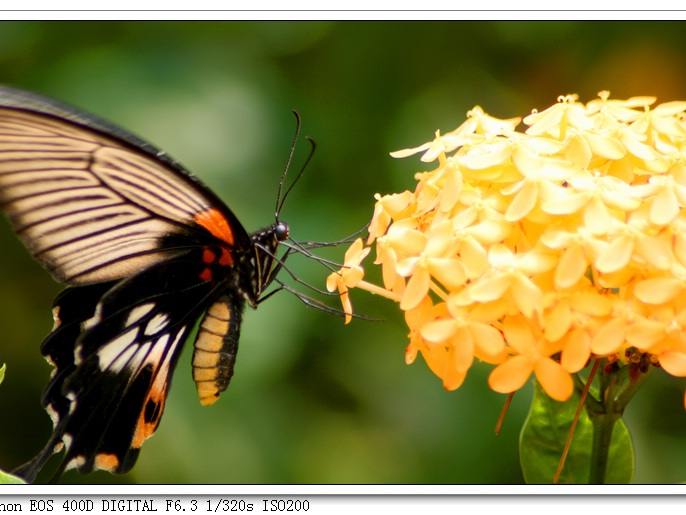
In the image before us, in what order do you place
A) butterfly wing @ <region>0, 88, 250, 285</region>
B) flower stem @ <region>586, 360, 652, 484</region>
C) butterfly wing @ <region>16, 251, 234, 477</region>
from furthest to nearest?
butterfly wing @ <region>16, 251, 234, 477</region> → butterfly wing @ <region>0, 88, 250, 285</region> → flower stem @ <region>586, 360, 652, 484</region>

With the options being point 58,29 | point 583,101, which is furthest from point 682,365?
point 58,29

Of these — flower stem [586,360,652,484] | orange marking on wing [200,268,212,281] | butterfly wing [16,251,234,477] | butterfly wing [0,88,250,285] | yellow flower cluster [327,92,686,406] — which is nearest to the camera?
yellow flower cluster [327,92,686,406]

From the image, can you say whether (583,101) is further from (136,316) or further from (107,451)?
(107,451)

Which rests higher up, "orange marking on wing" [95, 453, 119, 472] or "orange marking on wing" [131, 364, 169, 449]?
"orange marking on wing" [131, 364, 169, 449]

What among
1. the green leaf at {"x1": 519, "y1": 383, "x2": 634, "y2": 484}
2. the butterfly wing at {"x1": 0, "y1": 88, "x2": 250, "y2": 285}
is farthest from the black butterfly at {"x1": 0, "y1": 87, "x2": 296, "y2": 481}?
the green leaf at {"x1": 519, "y1": 383, "x2": 634, "y2": 484}

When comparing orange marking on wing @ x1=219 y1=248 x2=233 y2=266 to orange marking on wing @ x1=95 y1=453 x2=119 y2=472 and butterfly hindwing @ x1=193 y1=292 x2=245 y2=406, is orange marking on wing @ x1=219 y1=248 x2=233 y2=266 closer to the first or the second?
butterfly hindwing @ x1=193 y1=292 x2=245 y2=406

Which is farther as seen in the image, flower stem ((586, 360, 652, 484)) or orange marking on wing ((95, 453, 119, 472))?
orange marking on wing ((95, 453, 119, 472))

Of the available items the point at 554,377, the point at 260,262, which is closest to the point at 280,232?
the point at 260,262
